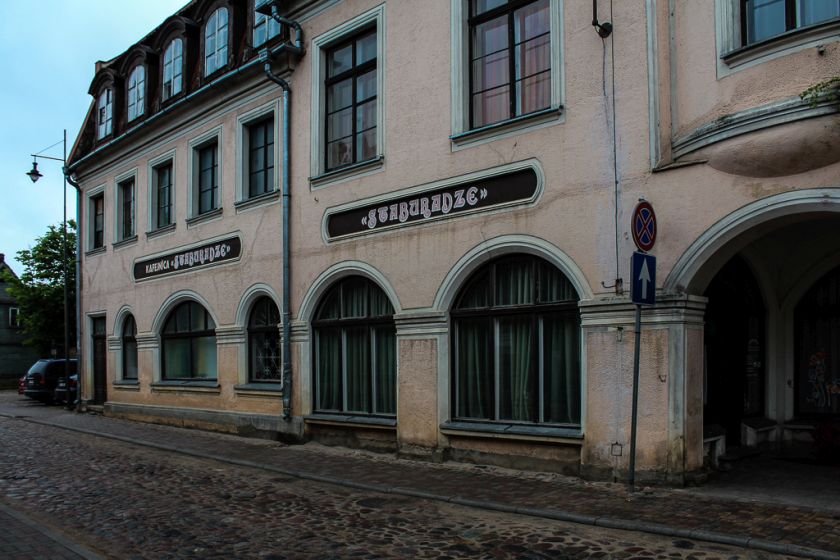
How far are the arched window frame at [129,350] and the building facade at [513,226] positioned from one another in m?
3.62

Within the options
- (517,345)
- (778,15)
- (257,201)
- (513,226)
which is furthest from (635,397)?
(257,201)

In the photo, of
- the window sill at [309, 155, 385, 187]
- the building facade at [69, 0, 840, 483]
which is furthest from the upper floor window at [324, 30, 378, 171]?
the window sill at [309, 155, 385, 187]

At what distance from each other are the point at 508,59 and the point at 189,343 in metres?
10.7

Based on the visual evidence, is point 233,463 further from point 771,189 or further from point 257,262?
point 771,189

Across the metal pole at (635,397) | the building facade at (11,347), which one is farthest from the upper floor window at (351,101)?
the building facade at (11,347)

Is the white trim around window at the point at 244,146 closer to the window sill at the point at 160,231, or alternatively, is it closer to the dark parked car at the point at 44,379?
the window sill at the point at 160,231

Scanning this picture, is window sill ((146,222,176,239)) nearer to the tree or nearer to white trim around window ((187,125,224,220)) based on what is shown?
white trim around window ((187,125,224,220))

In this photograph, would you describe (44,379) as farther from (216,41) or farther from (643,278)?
(643,278)

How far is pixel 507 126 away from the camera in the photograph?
1058 centimetres

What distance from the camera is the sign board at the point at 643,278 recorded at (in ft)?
26.6

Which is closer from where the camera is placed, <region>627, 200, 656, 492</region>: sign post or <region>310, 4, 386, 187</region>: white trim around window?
<region>627, 200, 656, 492</region>: sign post

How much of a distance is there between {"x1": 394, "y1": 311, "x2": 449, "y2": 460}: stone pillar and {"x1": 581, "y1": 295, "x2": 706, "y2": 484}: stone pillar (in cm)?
254

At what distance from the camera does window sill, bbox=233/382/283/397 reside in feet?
47.7

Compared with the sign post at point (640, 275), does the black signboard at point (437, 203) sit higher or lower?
higher
